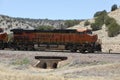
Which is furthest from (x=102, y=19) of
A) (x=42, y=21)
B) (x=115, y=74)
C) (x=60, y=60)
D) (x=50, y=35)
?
(x=42, y=21)

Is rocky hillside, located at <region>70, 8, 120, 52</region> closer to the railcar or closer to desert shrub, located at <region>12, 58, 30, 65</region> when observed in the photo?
the railcar

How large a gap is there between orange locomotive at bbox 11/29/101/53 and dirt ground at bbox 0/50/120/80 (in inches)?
285

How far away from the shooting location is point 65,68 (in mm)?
35688

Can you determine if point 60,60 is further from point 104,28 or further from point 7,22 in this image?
point 7,22

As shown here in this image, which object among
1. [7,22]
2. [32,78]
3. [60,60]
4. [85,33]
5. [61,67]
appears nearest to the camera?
[32,78]

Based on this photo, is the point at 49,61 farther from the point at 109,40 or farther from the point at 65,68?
the point at 109,40

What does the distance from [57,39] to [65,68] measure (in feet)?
47.9

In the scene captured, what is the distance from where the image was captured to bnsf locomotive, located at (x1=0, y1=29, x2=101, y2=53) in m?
47.6

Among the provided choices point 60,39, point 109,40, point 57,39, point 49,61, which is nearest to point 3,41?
point 57,39

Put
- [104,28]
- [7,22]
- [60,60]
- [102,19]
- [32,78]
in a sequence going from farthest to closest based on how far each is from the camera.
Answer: [7,22], [102,19], [104,28], [60,60], [32,78]

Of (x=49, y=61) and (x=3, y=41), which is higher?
(x=3, y=41)

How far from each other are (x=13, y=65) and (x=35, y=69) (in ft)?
7.41

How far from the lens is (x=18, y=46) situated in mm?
51156

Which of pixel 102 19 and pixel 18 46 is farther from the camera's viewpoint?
pixel 102 19
